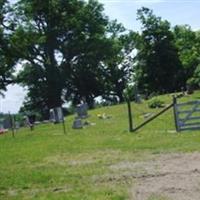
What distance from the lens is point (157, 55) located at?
77188 mm

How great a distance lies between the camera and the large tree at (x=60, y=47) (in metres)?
71.8

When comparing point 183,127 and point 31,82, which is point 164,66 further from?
point 183,127

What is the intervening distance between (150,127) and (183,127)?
3.37m

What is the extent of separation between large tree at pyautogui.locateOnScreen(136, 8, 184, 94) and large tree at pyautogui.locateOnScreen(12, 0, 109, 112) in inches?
222

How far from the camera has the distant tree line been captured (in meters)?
68.7

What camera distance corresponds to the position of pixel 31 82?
2891 inches

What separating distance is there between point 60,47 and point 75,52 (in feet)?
5.58

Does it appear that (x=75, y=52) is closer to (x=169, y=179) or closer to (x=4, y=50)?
(x=4, y=50)

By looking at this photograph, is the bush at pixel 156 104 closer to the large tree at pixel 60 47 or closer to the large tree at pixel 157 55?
the large tree at pixel 60 47

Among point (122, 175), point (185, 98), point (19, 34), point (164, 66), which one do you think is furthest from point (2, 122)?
point (122, 175)

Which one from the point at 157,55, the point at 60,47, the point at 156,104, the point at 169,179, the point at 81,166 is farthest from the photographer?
the point at 157,55

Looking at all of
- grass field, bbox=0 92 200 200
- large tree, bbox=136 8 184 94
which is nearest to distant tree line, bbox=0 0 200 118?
large tree, bbox=136 8 184 94

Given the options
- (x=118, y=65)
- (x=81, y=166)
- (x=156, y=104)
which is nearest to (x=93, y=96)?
(x=118, y=65)

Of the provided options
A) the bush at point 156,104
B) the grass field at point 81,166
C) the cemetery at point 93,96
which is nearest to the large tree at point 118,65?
the cemetery at point 93,96
